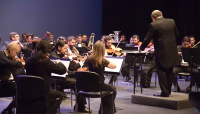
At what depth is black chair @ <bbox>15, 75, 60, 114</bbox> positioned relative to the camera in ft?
13.1

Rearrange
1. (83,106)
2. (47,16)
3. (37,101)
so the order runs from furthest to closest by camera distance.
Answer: (47,16)
(83,106)
(37,101)

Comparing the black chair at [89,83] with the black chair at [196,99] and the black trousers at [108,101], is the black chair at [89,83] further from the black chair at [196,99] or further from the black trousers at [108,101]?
the black chair at [196,99]

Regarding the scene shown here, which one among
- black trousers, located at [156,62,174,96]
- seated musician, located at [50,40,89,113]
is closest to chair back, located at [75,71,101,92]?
seated musician, located at [50,40,89,113]

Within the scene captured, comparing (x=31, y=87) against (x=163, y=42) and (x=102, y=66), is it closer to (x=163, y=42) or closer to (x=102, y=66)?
(x=102, y=66)

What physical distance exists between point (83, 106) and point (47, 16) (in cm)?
741

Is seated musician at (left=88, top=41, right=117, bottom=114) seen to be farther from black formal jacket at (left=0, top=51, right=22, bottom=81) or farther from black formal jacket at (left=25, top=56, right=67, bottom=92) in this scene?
black formal jacket at (left=0, top=51, right=22, bottom=81)

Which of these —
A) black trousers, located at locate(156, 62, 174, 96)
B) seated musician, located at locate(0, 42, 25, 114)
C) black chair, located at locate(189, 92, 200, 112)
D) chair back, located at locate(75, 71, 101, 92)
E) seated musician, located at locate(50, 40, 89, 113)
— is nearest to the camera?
black chair, located at locate(189, 92, 200, 112)

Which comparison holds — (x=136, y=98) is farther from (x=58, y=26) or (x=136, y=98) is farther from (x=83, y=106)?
(x=58, y=26)

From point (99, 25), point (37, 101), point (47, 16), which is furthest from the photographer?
point (99, 25)

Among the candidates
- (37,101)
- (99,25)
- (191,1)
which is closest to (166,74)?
(37,101)

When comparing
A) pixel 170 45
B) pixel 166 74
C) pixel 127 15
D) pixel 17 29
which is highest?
pixel 127 15

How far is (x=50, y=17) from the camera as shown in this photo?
12.4 m

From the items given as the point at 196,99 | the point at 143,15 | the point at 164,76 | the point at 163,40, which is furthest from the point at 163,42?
Answer: the point at 143,15

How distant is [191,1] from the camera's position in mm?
11750
